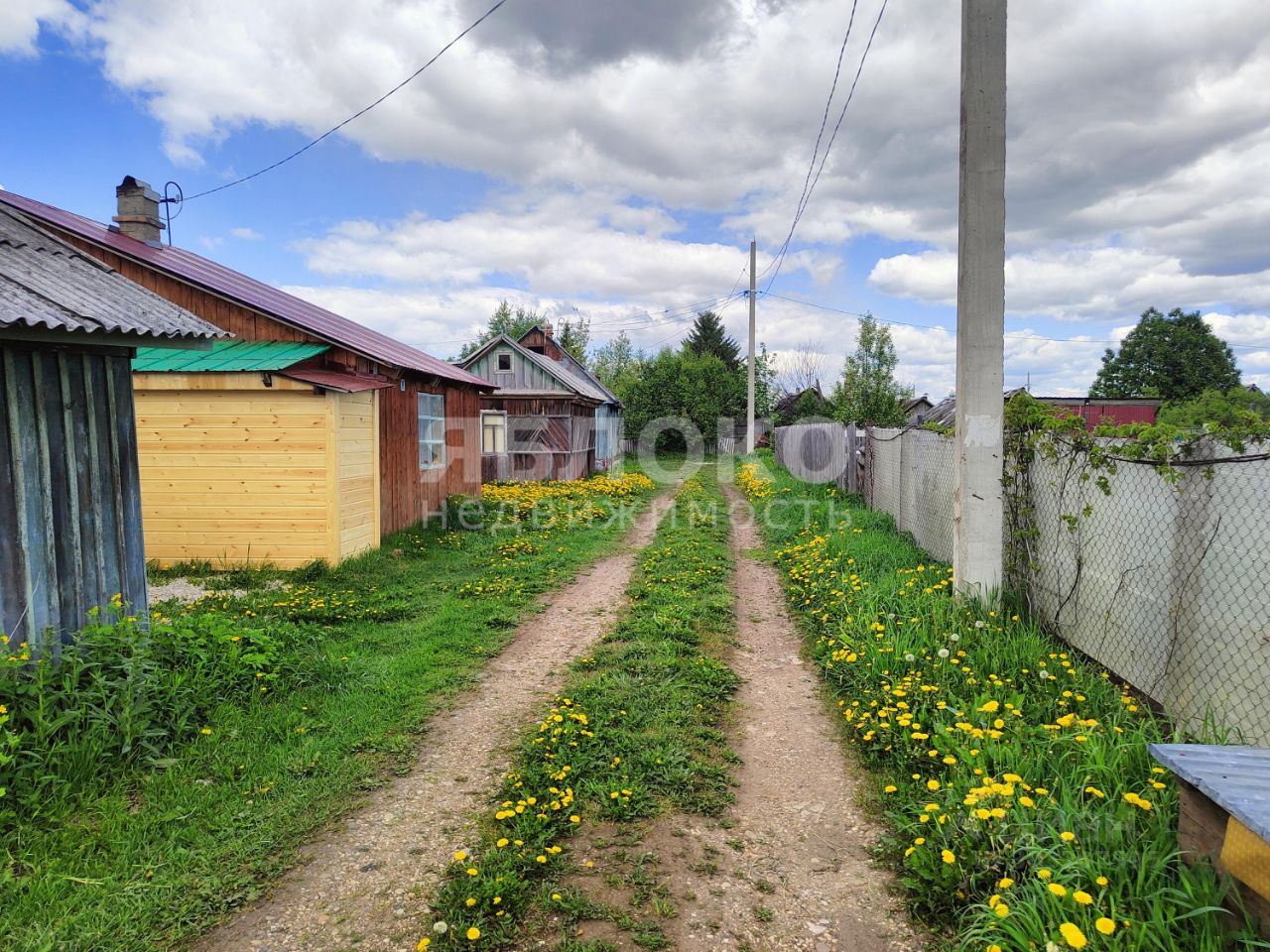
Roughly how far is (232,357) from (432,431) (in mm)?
4329

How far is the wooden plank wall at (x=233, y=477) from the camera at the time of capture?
852cm

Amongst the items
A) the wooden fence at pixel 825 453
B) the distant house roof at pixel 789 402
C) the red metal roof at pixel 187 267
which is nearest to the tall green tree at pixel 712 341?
the distant house roof at pixel 789 402

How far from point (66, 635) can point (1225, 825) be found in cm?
614

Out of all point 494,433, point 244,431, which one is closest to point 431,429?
point 244,431

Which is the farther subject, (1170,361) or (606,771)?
(1170,361)

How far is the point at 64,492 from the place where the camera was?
14.7 feet

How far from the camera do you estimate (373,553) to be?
9.39 meters

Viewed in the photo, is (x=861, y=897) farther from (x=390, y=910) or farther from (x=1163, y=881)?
(x=390, y=910)

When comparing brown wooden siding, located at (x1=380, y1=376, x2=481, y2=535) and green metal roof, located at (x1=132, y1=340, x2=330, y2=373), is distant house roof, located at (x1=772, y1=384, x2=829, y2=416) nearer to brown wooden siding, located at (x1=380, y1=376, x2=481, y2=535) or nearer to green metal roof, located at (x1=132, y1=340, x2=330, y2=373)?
brown wooden siding, located at (x1=380, y1=376, x2=481, y2=535)

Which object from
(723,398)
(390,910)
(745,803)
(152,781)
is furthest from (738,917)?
(723,398)

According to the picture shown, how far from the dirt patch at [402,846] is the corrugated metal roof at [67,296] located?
3359 mm

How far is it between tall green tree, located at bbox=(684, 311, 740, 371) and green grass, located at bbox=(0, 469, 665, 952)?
41458 mm

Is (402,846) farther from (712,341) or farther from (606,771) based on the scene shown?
(712,341)

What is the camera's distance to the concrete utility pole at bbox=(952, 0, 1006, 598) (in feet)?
16.6
